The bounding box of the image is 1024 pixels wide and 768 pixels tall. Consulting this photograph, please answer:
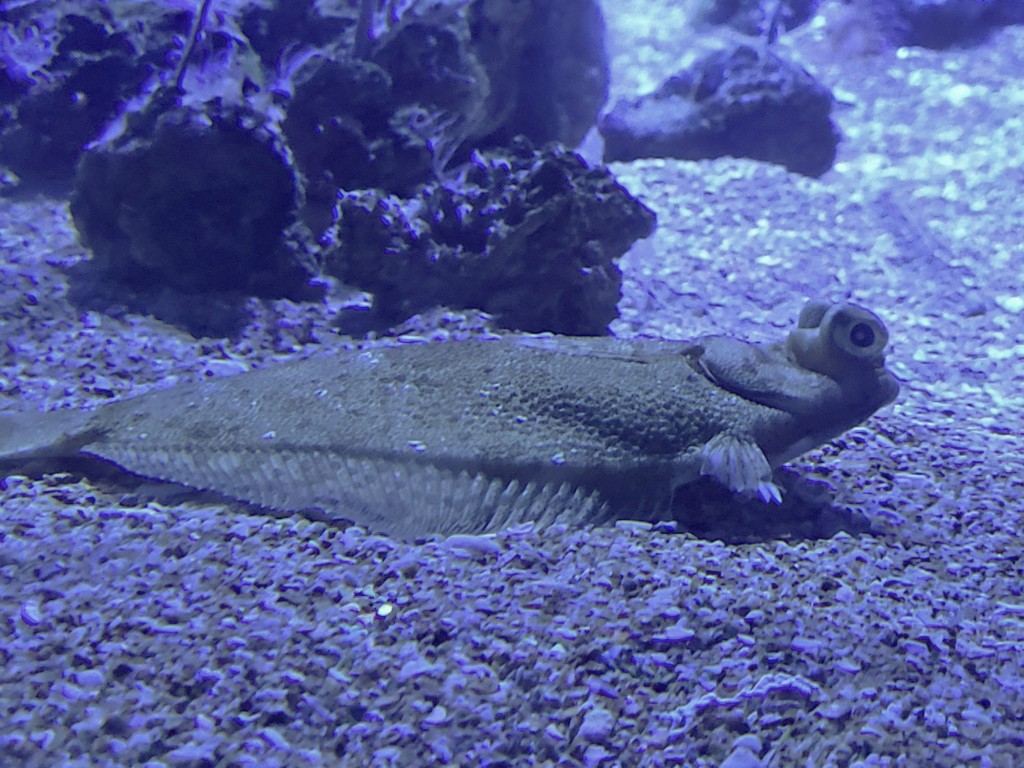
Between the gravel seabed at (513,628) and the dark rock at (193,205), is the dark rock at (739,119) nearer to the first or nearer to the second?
the dark rock at (193,205)

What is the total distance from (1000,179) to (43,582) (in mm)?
6851

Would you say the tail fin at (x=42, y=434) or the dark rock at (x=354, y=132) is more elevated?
the dark rock at (x=354, y=132)

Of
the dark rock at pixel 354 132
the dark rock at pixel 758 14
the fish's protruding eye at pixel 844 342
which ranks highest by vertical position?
the dark rock at pixel 758 14

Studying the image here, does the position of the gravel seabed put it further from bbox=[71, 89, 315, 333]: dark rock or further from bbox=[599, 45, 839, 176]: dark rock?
bbox=[599, 45, 839, 176]: dark rock

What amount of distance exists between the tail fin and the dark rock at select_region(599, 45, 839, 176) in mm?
5579

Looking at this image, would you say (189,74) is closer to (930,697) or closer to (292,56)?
(292,56)

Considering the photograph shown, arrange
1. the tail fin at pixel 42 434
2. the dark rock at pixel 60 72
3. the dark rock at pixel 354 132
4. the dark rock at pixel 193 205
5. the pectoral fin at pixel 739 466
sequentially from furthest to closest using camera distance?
the dark rock at pixel 60 72 → the dark rock at pixel 354 132 → the dark rock at pixel 193 205 → the tail fin at pixel 42 434 → the pectoral fin at pixel 739 466

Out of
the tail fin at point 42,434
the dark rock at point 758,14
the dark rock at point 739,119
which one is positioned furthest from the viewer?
the dark rock at point 758,14

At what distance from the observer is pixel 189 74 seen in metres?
4.36

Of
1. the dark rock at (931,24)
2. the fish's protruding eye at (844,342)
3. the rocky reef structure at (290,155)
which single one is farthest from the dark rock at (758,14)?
the fish's protruding eye at (844,342)

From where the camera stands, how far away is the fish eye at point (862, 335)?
2689 mm

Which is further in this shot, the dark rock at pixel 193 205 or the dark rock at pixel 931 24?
the dark rock at pixel 931 24

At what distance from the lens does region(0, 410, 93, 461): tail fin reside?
2605 millimetres

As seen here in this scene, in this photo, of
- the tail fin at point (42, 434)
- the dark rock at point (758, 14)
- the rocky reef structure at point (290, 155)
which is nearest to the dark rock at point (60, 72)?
the rocky reef structure at point (290, 155)
